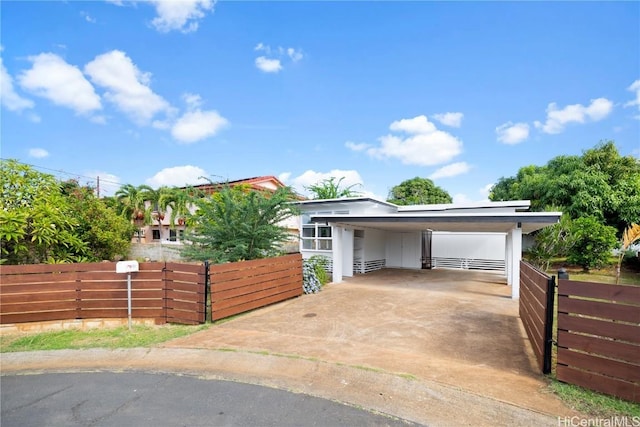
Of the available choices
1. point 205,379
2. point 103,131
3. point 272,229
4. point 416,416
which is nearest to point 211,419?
point 205,379

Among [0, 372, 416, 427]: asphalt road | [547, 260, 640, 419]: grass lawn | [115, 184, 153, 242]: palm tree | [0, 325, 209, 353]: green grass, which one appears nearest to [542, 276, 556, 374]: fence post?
[547, 260, 640, 419]: grass lawn

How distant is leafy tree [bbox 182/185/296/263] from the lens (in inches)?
316

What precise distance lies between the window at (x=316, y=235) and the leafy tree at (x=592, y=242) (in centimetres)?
1087

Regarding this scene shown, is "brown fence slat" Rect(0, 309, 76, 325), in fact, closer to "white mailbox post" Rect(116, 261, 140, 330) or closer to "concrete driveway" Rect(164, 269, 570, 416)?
"white mailbox post" Rect(116, 261, 140, 330)

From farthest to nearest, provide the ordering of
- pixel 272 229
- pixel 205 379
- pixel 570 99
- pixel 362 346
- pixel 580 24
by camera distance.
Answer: pixel 570 99 < pixel 580 24 < pixel 272 229 < pixel 362 346 < pixel 205 379

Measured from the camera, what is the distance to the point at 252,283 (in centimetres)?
729

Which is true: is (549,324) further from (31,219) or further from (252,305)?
(31,219)

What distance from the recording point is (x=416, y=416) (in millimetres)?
2922

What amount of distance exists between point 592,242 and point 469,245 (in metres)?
5.09

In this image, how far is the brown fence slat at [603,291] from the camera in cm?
301

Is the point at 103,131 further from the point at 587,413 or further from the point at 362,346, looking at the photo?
the point at 587,413

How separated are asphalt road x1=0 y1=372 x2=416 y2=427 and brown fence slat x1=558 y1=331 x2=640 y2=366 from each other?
2.09 meters

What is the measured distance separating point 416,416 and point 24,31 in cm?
1262

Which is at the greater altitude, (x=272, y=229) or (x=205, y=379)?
(x=272, y=229)
